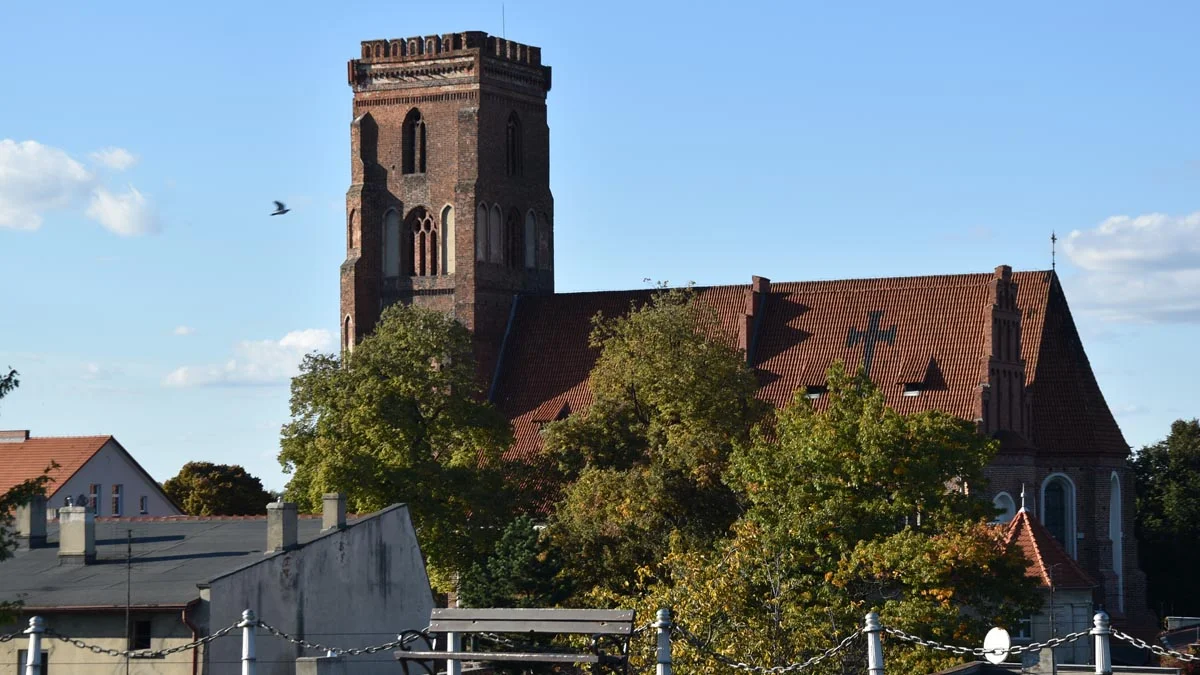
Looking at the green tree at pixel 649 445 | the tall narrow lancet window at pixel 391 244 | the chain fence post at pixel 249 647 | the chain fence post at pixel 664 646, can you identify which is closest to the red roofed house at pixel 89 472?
the tall narrow lancet window at pixel 391 244

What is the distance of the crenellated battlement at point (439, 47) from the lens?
243ft

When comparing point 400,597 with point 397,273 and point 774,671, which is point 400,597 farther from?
point 397,273

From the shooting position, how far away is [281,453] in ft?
197

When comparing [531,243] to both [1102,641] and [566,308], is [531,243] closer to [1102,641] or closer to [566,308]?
[566,308]

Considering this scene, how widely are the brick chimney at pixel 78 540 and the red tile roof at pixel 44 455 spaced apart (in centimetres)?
3478

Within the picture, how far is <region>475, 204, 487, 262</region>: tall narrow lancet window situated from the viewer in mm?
73312

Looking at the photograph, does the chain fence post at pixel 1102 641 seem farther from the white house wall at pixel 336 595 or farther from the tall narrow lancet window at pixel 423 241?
the tall narrow lancet window at pixel 423 241

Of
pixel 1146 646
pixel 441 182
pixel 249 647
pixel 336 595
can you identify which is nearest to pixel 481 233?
pixel 441 182

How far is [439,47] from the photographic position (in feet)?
245

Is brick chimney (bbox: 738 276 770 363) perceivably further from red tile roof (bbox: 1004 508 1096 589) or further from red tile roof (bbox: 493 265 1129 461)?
red tile roof (bbox: 1004 508 1096 589)

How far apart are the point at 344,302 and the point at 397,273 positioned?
82.0 inches

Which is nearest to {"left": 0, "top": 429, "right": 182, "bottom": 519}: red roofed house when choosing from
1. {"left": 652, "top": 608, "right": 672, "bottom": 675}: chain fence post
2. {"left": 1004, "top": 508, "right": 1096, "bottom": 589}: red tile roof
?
{"left": 1004, "top": 508, "right": 1096, "bottom": 589}: red tile roof

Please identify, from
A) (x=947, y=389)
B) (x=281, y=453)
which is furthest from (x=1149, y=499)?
(x=281, y=453)

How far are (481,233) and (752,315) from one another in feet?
34.2
